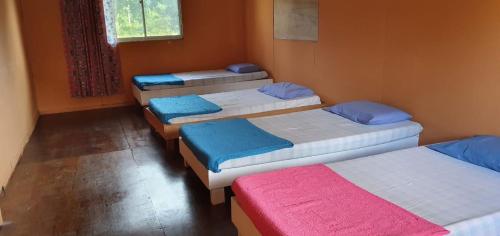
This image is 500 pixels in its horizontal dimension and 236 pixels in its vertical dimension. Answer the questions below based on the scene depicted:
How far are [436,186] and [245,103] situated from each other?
2364 millimetres

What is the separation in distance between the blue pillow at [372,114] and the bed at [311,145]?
0.05m

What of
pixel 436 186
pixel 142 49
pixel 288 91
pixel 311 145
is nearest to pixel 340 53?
pixel 288 91

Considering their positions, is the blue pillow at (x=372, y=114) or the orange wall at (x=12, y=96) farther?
the orange wall at (x=12, y=96)

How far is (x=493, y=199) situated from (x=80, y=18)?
5.19 meters

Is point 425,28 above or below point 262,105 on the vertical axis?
above

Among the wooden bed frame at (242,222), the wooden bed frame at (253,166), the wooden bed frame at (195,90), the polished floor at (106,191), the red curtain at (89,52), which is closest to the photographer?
the wooden bed frame at (242,222)

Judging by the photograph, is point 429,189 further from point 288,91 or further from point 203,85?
point 203,85

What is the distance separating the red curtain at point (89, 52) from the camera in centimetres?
529

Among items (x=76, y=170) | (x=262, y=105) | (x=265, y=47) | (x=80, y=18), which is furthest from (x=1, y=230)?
(x=265, y=47)

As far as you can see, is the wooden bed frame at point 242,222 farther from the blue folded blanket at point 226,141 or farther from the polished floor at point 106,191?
the blue folded blanket at point 226,141

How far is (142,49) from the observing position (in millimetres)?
5762

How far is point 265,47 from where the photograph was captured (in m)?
5.56

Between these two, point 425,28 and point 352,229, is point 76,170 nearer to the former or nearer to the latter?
point 352,229

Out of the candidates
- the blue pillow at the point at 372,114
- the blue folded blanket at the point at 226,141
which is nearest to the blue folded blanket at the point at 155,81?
the blue folded blanket at the point at 226,141
